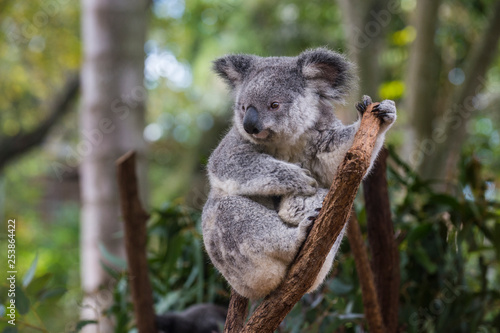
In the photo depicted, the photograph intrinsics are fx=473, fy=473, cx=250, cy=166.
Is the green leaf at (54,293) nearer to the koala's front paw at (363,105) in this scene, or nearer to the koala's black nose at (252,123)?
the koala's black nose at (252,123)

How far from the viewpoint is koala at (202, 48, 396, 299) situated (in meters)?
1.53

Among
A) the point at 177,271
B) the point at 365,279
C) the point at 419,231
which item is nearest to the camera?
the point at 365,279

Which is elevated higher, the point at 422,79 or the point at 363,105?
the point at 363,105

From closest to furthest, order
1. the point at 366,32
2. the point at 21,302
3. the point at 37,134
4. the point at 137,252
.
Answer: the point at 21,302 < the point at 137,252 < the point at 366,32 < the point at 37,134

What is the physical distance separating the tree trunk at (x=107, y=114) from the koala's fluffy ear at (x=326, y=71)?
2043 mm

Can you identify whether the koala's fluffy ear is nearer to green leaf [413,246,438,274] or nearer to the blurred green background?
the blurred green background

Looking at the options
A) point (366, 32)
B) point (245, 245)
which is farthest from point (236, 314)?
point (366, 32)

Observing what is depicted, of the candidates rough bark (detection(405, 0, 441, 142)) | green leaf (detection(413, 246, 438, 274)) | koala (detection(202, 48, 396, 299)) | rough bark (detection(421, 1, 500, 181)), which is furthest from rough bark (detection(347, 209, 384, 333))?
rough bark (detection(405, 0, 441, 142))

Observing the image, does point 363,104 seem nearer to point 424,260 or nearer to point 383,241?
point 383,241

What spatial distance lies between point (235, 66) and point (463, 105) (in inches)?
102

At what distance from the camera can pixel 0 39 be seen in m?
6.83

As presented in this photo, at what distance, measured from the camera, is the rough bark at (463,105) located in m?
3.76

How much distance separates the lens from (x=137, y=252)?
7.62 feet

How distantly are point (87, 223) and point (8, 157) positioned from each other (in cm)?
471
